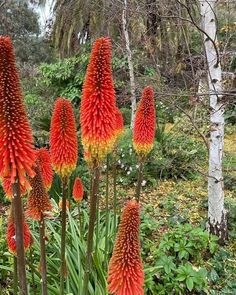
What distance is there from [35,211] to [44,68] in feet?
40.6

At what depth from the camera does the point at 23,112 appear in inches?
65.6

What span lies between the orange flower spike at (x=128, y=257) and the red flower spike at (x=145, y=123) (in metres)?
1.26

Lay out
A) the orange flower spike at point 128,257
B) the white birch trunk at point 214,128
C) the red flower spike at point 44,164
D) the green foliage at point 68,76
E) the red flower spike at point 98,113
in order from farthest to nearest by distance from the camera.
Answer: the green foliage at point 68,76 < the white birch trunk at point 214,128 < the red flower spike at point 44,164 < the red flower spike at point 98,113 < the orange flower spike at point 128,257

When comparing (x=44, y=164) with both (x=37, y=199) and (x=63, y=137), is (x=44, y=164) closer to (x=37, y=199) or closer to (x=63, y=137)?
(x=37, y=199)

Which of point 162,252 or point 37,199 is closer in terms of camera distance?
point 37,199

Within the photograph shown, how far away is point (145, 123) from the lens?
2992 millimetres

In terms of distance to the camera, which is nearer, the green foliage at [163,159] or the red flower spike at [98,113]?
the red flower spike at [98,113]

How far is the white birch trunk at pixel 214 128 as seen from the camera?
5070 mm

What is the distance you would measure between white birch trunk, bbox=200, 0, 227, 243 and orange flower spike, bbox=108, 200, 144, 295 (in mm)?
3406

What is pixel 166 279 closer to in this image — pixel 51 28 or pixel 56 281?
pixel 56 281

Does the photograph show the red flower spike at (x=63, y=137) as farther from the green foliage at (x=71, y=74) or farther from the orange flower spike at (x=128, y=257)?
the green foliage at (x=71, y=74)

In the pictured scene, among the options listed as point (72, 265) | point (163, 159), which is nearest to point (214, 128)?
point (72, 265)

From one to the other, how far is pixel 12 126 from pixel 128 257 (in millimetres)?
786

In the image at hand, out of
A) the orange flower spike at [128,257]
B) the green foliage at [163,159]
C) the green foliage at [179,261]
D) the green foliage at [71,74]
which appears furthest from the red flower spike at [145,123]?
the green foliage at [71,74]
